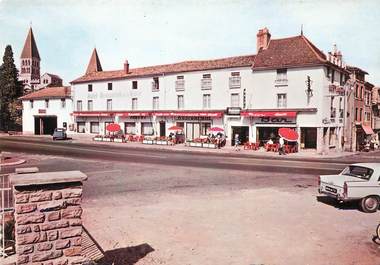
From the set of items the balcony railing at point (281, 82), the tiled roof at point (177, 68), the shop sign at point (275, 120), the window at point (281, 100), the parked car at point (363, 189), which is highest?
the tiled roof at point (177, 68)

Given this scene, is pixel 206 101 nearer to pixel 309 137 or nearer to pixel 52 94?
pixel 309 137

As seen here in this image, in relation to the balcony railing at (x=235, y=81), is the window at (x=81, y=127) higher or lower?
lower

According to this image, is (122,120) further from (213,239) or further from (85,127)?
(213,239)

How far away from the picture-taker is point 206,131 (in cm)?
4006

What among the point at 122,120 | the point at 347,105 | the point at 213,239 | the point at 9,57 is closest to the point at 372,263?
the point at 213,239

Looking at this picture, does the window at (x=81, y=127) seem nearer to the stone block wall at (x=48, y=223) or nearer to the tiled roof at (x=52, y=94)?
the tiled roof at (x=52, y=94)

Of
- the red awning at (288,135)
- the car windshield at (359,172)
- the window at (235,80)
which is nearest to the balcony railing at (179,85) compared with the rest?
the window at (235,80)

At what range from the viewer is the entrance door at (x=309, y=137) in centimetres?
3453

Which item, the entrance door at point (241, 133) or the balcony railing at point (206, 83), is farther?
the balcony railing at point (206, 83)

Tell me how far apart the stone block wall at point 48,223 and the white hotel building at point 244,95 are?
101ft

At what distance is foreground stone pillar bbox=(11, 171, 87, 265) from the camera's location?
4594 millimetres

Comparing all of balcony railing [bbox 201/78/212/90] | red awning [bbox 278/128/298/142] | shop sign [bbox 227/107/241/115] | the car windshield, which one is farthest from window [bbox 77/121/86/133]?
the car windshield

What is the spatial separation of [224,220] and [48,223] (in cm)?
621

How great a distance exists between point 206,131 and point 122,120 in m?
13.5
